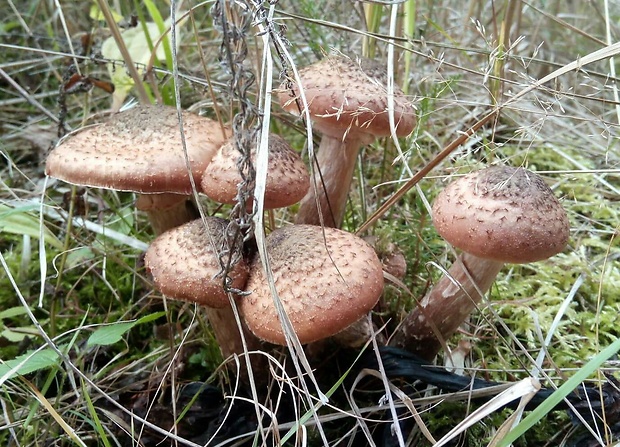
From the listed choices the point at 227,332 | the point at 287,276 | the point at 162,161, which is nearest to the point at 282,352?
the point at 227,332

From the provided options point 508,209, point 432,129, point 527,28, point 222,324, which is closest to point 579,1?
point 527,28

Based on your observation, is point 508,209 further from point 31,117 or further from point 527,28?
point 527,28

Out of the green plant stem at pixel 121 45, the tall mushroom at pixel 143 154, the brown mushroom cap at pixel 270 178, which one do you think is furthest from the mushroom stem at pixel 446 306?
the green plant stem at pixel 121 45

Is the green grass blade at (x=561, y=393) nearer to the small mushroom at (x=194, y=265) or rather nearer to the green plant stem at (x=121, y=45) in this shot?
the small mushroom at (x=194, y=265)

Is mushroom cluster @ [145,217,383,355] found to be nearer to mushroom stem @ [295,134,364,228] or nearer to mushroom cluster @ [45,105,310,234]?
mushroom cluster @ [45,105,310,234]

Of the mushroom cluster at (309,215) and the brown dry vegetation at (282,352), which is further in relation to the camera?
the brown dry vegetation at (282,352)
